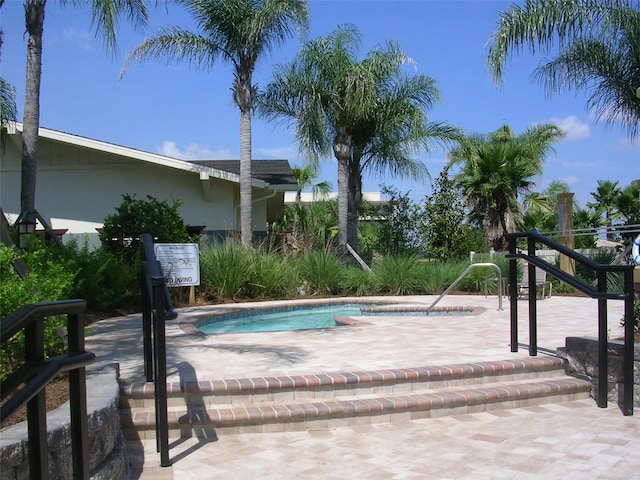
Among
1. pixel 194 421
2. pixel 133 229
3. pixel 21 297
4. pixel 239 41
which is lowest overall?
pixel 194 421

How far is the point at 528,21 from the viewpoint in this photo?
1368 cm

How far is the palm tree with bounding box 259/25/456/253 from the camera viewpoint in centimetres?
1741

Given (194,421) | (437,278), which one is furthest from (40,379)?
(437,278)

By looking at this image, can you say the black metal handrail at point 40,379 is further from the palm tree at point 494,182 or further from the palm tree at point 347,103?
the palm tree at point 494,182

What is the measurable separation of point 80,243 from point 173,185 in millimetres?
2933

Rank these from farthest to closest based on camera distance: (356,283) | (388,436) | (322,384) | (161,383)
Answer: (356,283)
(322,384)
(388,436)
(161,383)

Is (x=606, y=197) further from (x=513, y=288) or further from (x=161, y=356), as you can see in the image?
(x=161, y=356)

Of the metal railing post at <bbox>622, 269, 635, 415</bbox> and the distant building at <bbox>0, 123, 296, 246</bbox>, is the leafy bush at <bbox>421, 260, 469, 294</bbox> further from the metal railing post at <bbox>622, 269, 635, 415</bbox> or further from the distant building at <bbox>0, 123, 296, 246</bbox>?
the metal railing post at <bbox>622, 269, 635, 415</bbox>

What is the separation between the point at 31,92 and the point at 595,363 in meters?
9.98

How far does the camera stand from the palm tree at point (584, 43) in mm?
13516

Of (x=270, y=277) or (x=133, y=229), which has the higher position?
(x=133, y=229)

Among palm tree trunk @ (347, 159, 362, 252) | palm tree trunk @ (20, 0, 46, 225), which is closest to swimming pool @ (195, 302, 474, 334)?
palm tree trunk @ (20, 0, 46, 225)

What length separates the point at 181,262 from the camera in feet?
34.0

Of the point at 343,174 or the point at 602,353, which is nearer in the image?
the point at 602,353
